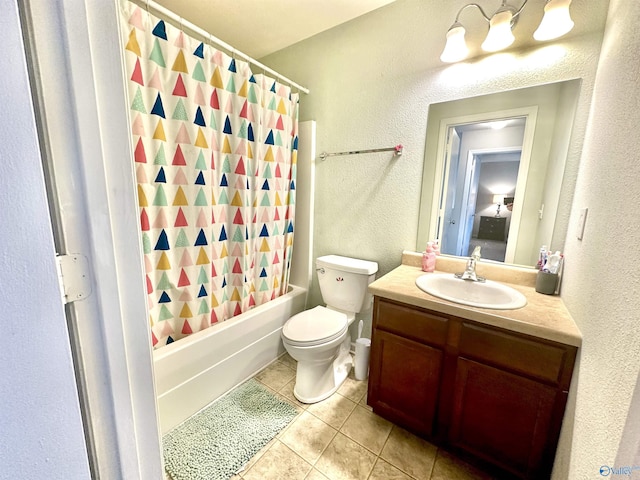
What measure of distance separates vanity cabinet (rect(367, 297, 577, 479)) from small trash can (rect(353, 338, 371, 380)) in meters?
0.34

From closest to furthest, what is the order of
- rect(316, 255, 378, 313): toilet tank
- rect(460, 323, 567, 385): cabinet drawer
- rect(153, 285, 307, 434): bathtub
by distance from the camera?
1. rect(460, 323, 567, 385): cabinet drawer
2. rect(153, 285, 307, 434): bathtub
3. rect(316, 255, 378, 313): toilet tank

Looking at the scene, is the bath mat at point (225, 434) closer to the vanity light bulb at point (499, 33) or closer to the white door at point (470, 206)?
the white door at point (470, 206)

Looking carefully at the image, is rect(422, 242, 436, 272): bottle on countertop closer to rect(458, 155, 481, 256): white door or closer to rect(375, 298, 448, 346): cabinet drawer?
rect(458, 155, 481, 256): white door

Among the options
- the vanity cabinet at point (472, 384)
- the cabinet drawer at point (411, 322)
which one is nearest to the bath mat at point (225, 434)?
the vanity cabinet at point (472, 384)

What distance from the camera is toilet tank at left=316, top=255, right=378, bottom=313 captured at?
5.55ft

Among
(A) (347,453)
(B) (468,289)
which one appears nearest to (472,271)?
(B) (468,289)

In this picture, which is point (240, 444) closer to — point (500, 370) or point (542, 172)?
point (500, 370)

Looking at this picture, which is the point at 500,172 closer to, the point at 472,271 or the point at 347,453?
the point at 472,271

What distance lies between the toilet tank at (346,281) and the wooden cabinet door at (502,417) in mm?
703

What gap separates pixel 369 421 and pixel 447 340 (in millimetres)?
690

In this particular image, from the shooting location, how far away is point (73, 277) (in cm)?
45

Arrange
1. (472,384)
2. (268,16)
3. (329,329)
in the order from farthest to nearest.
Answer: (268,16)
(329,329)
(472,384)

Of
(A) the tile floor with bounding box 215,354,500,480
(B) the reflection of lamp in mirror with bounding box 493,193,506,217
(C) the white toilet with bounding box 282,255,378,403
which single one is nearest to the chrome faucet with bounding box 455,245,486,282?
(B) the reflection of lamp in mirror with bounding box 493,193,506,217

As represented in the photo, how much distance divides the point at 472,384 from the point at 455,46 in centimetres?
161
